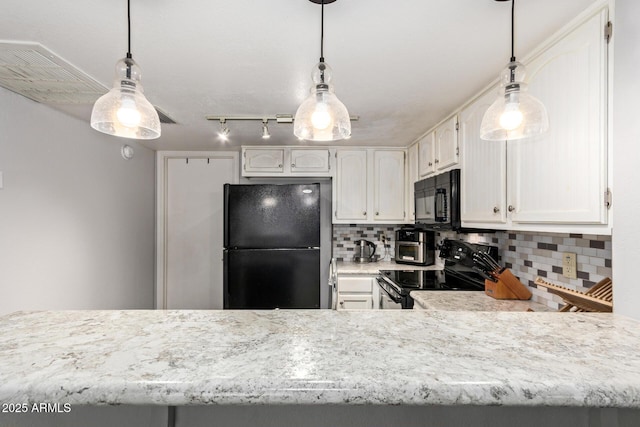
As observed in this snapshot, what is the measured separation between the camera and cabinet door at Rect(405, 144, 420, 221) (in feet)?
9.56

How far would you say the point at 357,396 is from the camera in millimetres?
501

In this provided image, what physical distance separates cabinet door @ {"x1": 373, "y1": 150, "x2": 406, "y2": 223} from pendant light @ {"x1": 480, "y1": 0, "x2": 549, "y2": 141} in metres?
2.17

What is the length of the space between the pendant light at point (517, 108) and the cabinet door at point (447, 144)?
1.16 meters

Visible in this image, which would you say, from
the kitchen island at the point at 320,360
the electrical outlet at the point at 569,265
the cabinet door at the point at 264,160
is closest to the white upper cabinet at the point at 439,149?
the electrical outlet at the point at 569,265

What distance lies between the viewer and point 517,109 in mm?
946

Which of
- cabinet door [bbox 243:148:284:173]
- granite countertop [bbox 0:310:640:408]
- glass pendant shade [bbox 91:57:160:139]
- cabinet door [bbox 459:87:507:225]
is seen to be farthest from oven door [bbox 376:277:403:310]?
glass pendant shade [bbox 91:57:160:139]

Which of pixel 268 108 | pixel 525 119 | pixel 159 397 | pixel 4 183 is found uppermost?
pixel 268 108

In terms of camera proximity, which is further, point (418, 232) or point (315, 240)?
point (418, 232)

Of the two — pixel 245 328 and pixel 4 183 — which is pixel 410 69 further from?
pixel 4 183

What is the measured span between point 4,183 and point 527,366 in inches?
101

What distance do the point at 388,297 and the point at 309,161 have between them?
1578 millimetres

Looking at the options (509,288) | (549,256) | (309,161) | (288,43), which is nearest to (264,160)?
(309,161)

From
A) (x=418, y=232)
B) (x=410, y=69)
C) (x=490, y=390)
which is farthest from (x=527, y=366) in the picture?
(x=418, y=232)

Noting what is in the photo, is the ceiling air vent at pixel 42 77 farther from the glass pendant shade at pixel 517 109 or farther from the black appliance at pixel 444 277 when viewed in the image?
the black appliance at pixel 444 277
